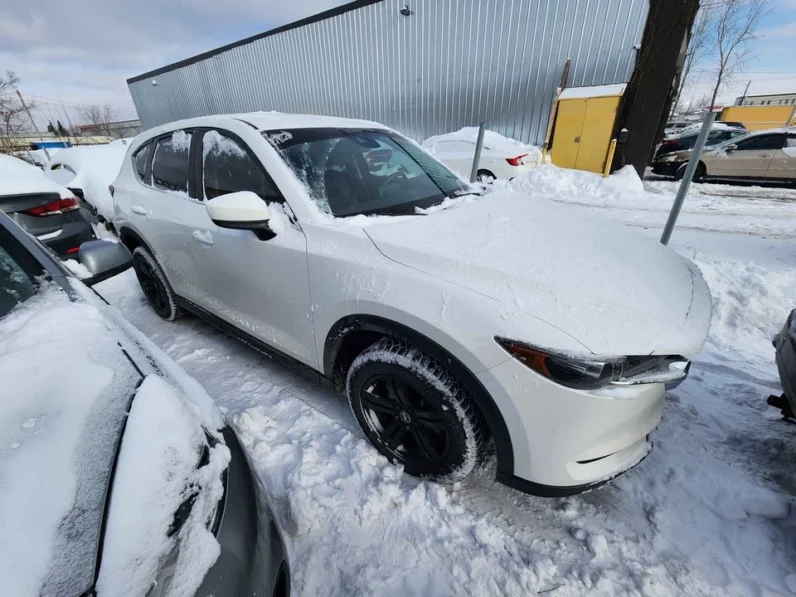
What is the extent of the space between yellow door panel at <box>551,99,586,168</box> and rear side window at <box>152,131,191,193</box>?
32.4 ft

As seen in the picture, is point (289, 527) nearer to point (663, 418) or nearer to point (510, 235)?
point (510, 235)

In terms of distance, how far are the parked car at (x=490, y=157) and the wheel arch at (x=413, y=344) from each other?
7.29 meters

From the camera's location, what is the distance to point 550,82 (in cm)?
1140

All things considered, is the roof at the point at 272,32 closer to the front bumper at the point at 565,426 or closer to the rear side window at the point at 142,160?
the rear side window at the point at 142,160

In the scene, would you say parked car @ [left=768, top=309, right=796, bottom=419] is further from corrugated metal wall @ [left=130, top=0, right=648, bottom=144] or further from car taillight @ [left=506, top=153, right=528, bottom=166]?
corrugated metal wall @ [left=130, top=0, right=648, bottom=144]

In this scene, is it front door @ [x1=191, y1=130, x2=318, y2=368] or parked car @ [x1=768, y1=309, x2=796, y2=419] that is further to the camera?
front door @ [x1=191, y1=130, x2=318, y2=368]

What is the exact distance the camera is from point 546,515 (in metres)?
1.85

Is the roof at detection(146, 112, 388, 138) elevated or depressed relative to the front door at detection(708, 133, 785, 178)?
elevated

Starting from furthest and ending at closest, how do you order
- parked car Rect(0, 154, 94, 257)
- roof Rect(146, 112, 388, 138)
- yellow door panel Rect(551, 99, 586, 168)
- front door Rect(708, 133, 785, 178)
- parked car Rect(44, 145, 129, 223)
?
1. yellow door panel Rect(551, 99, 586, 168)
2. front door Rect(708, 133, 785, 178)
3. parked car Rect(44, 145, 129, 223)
4. parked car Rect(0, 154, 94, 257)
5. roof Rect(146, 112, 388, 138)

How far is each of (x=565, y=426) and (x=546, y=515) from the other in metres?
0.71

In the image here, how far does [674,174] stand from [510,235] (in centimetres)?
1201

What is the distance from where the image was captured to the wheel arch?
5.07ft

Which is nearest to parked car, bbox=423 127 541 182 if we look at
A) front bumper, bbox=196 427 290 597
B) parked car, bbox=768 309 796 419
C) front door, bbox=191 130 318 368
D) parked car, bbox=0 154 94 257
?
parked car, bbox=0 154 94 257

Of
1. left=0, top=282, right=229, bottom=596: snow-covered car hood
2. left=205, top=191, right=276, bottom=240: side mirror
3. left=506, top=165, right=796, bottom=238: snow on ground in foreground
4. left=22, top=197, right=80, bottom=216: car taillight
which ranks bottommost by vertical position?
left=506, top=165, right=796, bottom=238: snow on ground in foreground
